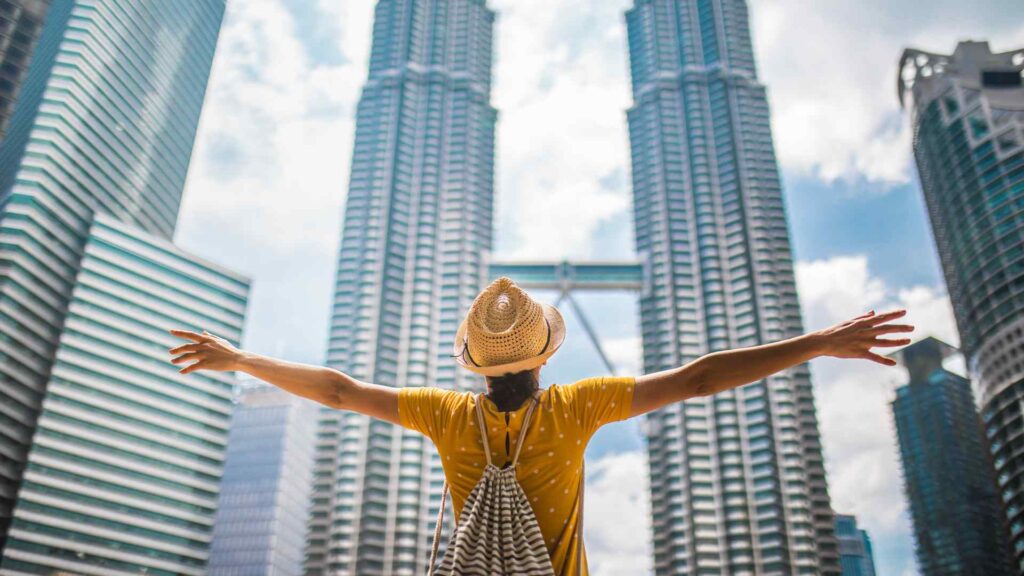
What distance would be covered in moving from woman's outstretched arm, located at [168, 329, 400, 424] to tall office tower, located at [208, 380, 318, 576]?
129804 mm

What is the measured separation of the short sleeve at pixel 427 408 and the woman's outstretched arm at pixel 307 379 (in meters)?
0.05

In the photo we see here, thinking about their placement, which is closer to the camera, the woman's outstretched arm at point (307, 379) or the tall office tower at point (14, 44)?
the woman's outstretched arm at point (307, 379)

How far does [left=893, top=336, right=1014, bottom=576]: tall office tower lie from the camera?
125188mm

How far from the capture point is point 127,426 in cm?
9588

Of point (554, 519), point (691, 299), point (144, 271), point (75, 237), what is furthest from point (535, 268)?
point (554, 519)

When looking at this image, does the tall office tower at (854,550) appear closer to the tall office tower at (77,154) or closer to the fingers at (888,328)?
the tall office tower at (77,154)

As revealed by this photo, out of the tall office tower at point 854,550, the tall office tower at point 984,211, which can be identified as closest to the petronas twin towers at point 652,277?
the tall office tower at point 984,211

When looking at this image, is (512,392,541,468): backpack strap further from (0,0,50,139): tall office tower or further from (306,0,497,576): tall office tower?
(306,0,497,576): tall office tower

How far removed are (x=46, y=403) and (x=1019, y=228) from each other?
340 ft

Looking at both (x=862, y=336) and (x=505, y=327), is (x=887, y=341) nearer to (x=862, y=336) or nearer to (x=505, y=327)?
(x=862, y=336)

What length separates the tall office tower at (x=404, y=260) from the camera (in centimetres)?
10112

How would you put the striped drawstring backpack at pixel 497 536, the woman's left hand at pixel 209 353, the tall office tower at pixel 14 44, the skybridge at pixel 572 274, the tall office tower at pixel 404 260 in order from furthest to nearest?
the skybridge at pixel 572 274, the tall office tower at pixel 404 260, the tall office tower at pixel 14 44, the woman's left hand at pixel 209 353, the striped drawstring backpack at pixel 497 536

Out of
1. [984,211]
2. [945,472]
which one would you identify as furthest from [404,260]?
[945,472]

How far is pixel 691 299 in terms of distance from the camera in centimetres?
11044
